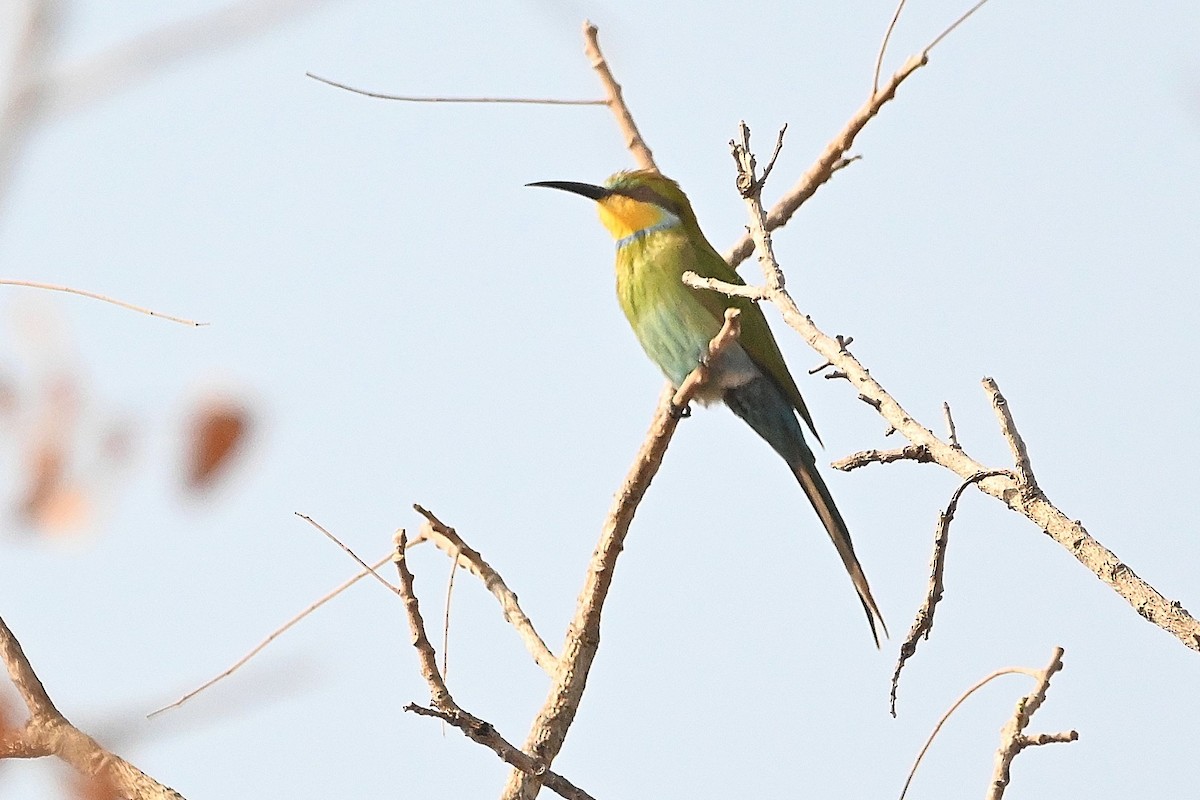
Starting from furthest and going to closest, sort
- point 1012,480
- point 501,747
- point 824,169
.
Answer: point 824,169
point 501,747
point 1012,480

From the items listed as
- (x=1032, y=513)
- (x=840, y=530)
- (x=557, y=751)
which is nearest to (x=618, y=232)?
(x=840, y=530)

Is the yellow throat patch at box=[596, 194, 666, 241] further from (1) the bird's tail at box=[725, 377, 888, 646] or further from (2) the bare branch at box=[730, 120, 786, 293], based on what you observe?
(2) the bare branch at box=[730, 120, 786, 293]

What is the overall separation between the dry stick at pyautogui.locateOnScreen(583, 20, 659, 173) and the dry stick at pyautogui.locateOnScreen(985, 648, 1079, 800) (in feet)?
8.71

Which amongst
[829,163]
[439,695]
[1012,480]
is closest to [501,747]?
[439,695]

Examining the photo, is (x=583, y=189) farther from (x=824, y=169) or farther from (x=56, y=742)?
(x=56, y=742)

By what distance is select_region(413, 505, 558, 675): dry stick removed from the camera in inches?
121

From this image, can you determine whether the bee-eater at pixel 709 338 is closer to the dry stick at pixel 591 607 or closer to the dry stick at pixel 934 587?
the dry stick at pixel 591 607

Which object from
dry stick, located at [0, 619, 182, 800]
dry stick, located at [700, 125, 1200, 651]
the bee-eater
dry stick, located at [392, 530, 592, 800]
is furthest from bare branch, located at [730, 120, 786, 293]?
the bee-eater

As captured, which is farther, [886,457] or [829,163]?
[829,163]

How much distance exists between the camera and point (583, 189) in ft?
18.0

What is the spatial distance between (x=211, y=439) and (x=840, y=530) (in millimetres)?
3062

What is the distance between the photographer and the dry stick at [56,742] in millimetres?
2416

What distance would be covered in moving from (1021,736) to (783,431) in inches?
97.9

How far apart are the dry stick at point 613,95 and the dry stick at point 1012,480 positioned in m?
2.14
